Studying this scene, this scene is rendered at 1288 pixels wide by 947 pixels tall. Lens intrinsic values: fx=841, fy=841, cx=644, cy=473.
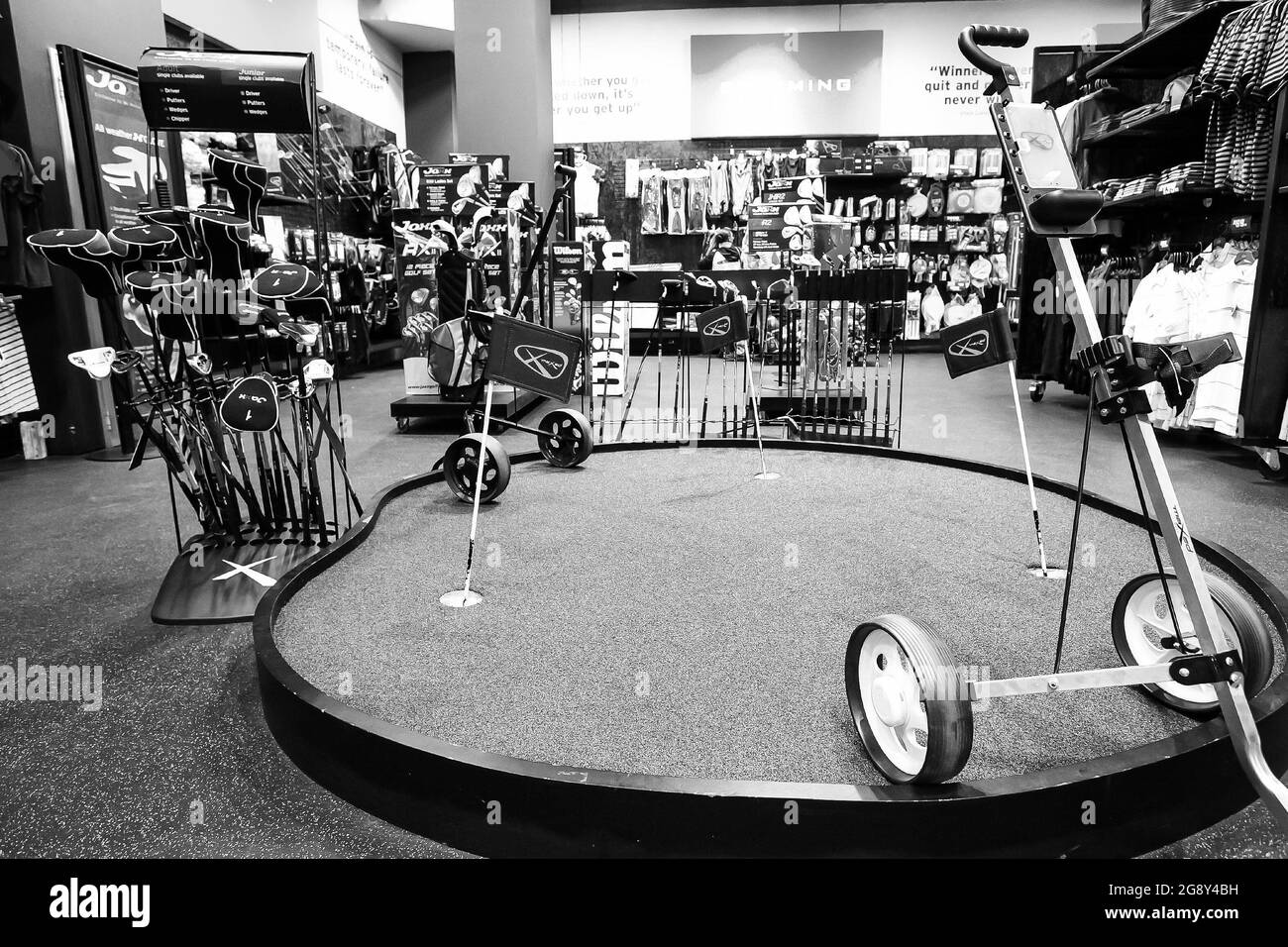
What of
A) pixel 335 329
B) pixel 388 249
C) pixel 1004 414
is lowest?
pixel 1004 414

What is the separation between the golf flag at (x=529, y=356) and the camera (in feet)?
9.53

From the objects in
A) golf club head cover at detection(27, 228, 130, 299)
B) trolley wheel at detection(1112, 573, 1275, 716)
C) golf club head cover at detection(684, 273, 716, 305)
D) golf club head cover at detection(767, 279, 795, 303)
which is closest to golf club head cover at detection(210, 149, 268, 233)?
golf club head cover at detection(27, 228, 130, 299)

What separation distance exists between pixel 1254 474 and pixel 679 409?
3.85 metres

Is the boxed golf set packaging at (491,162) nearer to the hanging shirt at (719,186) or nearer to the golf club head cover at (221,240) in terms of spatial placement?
the golf club head cover at (221,240)

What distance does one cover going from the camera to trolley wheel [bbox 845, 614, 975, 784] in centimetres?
146

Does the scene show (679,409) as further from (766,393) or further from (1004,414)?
(1004,414)

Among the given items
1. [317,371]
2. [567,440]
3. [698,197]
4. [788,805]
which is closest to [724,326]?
[567,440]

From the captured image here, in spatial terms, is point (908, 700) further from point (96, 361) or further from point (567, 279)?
point (567, 279)

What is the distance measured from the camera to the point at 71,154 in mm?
4949

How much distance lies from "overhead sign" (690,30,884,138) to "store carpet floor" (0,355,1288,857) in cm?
837

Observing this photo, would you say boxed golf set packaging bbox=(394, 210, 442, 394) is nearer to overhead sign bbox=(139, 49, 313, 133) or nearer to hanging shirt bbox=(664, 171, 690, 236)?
overhead sign bbox=(139, 49, 313, 133)

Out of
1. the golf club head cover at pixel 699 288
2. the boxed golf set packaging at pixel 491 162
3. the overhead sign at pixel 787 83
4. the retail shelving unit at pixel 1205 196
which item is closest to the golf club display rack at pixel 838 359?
the golf club head cover at pixel 699 288

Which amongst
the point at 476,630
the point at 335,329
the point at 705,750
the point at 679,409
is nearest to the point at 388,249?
the point at 335,329

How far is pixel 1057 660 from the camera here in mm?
1661
